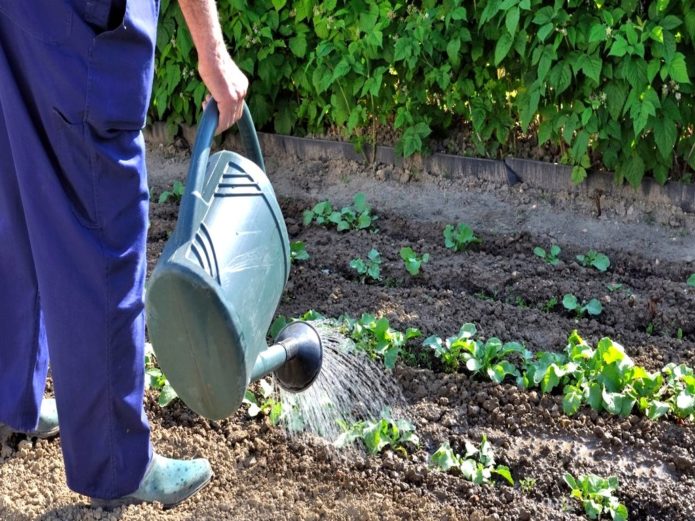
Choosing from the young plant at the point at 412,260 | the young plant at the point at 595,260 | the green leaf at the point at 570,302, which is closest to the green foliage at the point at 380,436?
the green leaf at the point at 570,302

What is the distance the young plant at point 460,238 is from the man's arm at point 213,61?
2036 millimetres

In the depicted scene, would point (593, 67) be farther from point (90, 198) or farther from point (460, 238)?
point (90, 198)

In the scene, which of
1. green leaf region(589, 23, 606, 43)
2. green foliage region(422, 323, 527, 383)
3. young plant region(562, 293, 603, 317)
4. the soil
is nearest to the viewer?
the soil

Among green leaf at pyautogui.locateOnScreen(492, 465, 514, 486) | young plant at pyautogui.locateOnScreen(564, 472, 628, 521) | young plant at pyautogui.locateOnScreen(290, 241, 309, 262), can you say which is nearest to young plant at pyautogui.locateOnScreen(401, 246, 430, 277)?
young plant at pyautogui.locateOnScreen(290, 241, 309, 262)

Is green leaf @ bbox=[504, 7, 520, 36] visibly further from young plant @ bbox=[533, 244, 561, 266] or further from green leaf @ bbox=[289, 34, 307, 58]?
green leaf @ bbox=[289, 34, 307, 58]

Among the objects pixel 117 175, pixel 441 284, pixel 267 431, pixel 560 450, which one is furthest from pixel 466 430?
pixel 117 175

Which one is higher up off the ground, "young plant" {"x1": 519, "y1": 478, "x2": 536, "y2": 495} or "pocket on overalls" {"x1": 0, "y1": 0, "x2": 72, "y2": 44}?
"pocket on overalls" {"x1": 0, "y1": 0, "x2": 72, "y2": 44}

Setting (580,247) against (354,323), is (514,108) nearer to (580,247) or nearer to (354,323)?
(580,247)

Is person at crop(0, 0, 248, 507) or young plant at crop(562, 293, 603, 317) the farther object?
young plant at crop(562, 293, 603, 317)

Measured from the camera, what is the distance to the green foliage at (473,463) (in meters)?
2.63

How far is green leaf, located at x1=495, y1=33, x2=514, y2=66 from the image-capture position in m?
4.11

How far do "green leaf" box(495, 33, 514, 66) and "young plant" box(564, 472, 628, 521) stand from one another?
2114mm

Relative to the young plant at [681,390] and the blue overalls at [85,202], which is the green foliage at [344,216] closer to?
the young plant at [681,390]

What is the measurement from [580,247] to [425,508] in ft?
6.24
